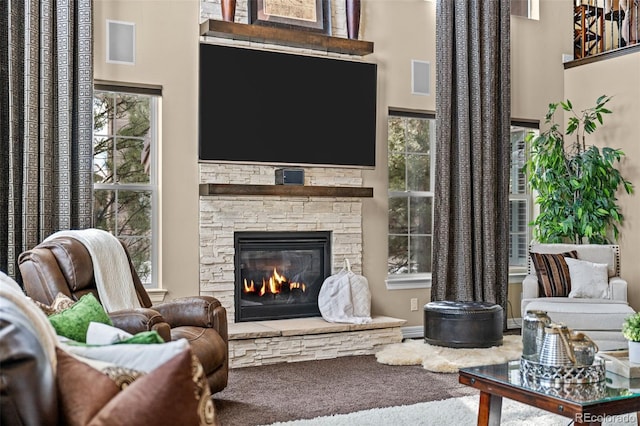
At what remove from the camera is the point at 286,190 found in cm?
587

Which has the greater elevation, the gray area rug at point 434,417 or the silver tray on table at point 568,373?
the silver tray on table at point 568,373

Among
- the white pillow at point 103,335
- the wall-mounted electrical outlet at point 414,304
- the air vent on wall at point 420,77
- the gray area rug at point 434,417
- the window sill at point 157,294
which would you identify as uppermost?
the air vent on wall at point 420,77

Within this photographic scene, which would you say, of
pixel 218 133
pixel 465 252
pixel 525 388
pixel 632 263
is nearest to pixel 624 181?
pixel 632 263

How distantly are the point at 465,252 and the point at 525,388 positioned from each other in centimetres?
361

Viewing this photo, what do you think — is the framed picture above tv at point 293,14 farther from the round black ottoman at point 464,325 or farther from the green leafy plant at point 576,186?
the round black ottoman at point 464,325

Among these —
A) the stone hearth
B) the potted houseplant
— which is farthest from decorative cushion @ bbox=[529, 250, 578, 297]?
the potted houseplant

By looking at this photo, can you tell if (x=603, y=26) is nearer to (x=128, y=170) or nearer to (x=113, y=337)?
(x=128, y=170)

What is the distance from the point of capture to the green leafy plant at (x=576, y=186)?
677 cm

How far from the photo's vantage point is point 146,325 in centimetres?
356

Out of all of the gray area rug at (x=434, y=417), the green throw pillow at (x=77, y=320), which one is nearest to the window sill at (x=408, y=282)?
the gray area rug at (x=434, y=417)

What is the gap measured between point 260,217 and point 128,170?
105 cm

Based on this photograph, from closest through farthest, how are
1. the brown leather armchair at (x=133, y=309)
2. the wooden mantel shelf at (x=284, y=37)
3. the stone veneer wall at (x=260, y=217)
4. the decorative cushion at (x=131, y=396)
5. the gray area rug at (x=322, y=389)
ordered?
the decorative cushion at (x=131, y=396), the brown leather armchair at (x=133, y=309), the gray area rug at (x=322, y=389), the wooden mantel shelf at (x=284, y=37), the stone veneer wall at (x=260, y=217)

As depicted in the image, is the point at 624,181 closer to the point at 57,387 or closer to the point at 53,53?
the point at 53,53

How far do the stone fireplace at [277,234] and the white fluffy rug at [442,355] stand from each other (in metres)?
0.26
